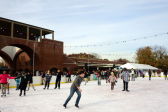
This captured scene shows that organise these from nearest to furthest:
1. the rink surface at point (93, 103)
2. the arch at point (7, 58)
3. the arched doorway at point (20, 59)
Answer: the rink surface at point (93, 103)
the arched doorway at point (20, 59)
the arch at point (7, 58)

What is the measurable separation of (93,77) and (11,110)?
24.4 m

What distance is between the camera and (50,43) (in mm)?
38438

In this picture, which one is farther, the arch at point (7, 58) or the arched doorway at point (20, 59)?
the arch at point (7, 58)

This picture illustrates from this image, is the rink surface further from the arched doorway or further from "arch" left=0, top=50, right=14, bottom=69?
"arch" left=0, top=50, right=14, bottom=69

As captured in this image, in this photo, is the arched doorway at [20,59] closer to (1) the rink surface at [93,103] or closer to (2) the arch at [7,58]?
(2) the arch at [7,58]

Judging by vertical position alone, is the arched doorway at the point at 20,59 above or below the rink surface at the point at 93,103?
above

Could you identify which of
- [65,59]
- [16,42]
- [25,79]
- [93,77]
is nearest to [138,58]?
[65,59]

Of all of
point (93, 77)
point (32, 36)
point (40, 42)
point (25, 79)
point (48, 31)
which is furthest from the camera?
point (32, 36)

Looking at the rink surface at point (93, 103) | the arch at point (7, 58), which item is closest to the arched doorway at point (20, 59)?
the arch at point (7, 58)

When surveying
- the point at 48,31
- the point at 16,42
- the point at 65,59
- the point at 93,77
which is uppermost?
the point at 48,31

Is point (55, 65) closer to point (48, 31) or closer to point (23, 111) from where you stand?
point (48, 31)

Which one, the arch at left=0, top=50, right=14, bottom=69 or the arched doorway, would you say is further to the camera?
the arch at left=0, top=50, right=14, bottom=69

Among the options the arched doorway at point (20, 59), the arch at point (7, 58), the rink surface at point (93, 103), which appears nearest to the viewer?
the rink surface at point (93, 103)

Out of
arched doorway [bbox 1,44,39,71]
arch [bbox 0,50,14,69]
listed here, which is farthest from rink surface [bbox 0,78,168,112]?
arch [bbox 0,50,14,69]
